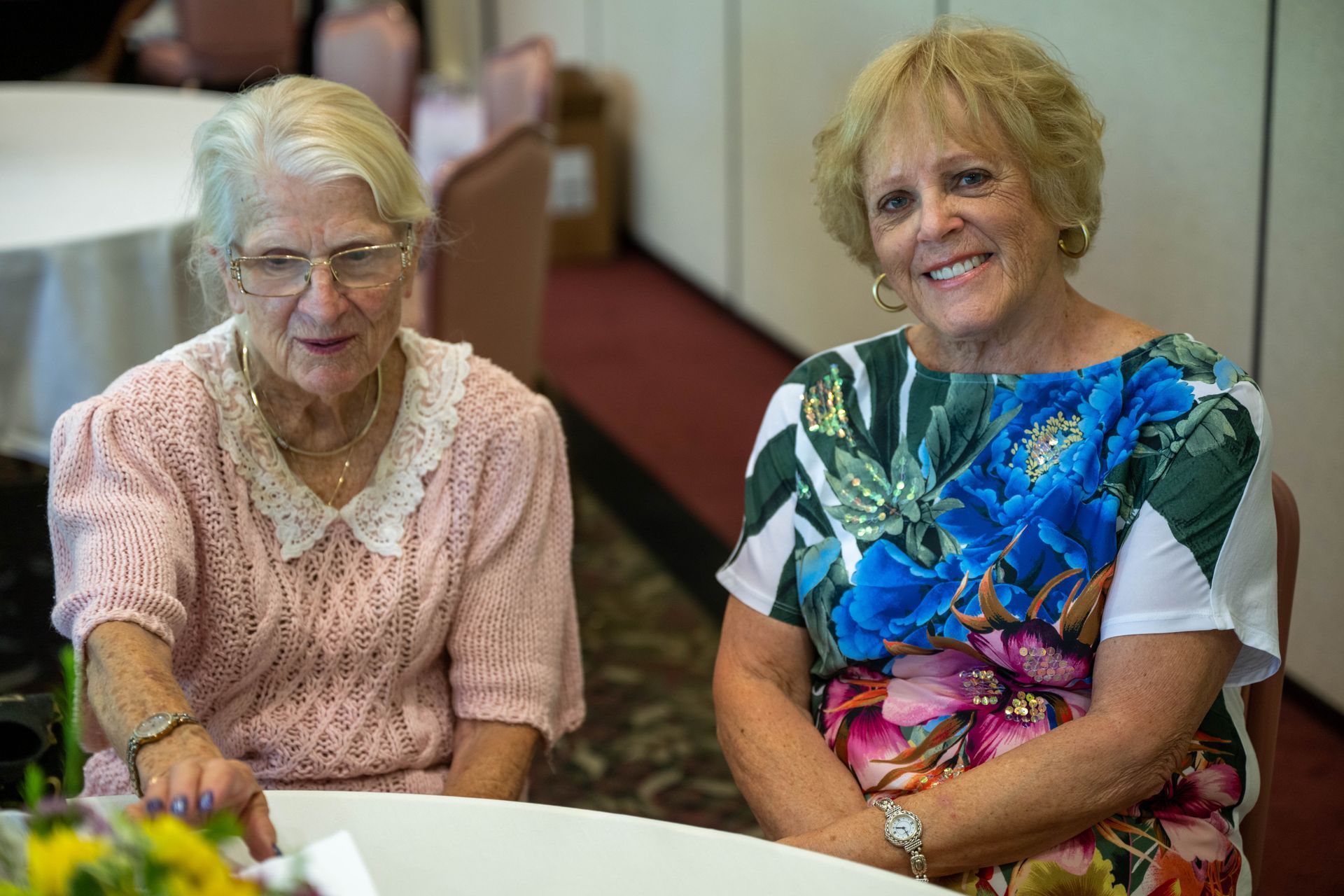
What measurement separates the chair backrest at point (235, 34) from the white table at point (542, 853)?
509cm

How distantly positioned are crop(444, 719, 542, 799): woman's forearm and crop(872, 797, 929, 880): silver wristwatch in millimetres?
436

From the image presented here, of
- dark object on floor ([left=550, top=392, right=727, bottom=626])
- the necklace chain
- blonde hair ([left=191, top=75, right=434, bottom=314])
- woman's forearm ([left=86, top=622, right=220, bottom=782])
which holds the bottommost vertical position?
dark object on floor ([left=550, top=392, right=727, bottom=626])

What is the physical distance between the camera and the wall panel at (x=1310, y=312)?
2223mm

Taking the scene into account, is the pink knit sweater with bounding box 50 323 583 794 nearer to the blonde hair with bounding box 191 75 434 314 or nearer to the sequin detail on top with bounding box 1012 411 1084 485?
the blonde hair with bounding box 191 75 434 314

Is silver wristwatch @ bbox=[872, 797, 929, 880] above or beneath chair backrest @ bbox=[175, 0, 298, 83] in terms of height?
beneath

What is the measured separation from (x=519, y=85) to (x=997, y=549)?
256cm

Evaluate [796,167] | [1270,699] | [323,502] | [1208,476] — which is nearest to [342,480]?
[323,502]

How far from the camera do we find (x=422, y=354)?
1.64m

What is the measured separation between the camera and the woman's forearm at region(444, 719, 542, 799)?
149 centimetres

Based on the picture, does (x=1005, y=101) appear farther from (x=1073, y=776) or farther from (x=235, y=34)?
(x=235, y=34)

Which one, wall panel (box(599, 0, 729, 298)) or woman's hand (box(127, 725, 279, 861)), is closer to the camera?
woman's hand (box(127, 725, 279, 861))

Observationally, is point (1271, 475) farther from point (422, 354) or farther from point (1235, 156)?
point (1235, 156)

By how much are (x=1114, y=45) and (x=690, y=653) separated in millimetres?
1581

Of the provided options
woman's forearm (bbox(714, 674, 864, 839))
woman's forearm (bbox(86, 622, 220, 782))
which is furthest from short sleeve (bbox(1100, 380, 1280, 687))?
woman's forearm (bbox(86, 622, 220, 782))
